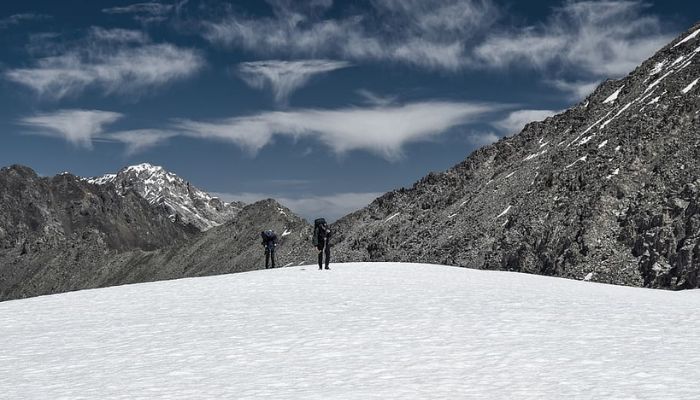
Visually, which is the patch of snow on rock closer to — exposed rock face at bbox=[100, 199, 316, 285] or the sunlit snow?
the sunlit snow

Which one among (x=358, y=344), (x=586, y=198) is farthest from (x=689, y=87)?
(x=358, y=344)

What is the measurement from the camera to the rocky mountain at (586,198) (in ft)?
153

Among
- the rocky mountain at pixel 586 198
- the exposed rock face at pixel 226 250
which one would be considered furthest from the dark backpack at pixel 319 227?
the exposed rock face at pixel 226 250

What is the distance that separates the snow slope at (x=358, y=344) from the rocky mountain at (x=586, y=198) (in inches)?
1040

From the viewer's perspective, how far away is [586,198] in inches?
2259

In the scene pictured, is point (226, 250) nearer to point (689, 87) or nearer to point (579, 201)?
point (579, 201)

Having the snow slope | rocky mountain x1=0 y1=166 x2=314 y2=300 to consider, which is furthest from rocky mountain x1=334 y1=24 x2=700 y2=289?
the snow slope

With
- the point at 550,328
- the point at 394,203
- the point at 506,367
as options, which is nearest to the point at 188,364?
the point at 506,367

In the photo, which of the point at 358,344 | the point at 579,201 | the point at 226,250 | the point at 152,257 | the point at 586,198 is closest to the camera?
the point at 358,344

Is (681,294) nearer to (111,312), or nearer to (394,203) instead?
(111,312)

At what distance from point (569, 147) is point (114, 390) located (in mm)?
67034

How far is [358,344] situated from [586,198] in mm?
49593

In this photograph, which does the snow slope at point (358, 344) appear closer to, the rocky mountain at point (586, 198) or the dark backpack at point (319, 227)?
the dark backpack at point (319, 227)

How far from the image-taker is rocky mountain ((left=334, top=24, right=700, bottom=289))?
153 ft
